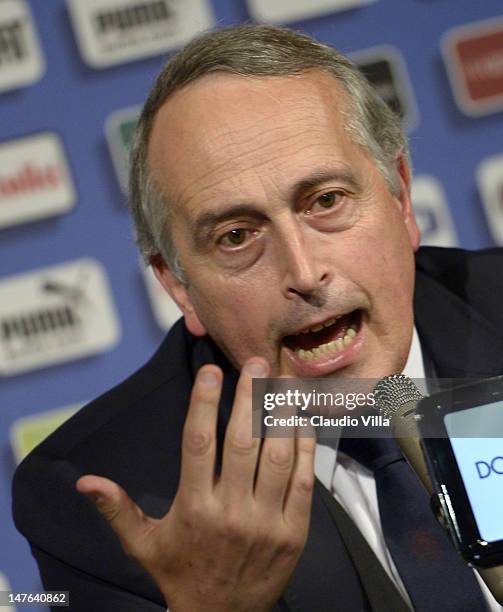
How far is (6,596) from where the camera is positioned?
1.52 metres

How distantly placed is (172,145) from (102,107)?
75cm

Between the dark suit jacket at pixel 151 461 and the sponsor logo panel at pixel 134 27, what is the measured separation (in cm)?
68

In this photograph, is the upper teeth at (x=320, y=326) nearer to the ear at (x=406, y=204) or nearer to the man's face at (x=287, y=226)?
the man's face at (x=287, y=226)

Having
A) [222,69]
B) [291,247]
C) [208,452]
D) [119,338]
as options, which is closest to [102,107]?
[119,338]

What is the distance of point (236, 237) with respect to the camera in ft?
3.71

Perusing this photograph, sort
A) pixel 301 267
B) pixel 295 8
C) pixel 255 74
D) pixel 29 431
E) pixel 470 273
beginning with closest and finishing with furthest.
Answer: pixel 301 267 → pixel 255 74 → pixel 470 273 → pixel 29 431 → pixel 295 8

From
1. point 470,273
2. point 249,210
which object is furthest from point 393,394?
point 470,273

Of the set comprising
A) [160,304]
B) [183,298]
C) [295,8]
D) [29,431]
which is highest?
[295,8]

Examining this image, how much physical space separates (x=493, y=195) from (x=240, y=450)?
120 centimetres

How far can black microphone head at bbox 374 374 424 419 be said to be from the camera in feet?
2.69

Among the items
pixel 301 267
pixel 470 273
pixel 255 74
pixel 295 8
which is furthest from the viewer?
pixel 295 8

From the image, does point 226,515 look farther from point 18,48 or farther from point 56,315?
point 18,48

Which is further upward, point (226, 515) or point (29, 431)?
point (226, 515)

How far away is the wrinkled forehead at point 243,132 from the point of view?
1.11 metres
